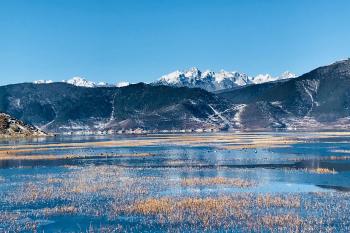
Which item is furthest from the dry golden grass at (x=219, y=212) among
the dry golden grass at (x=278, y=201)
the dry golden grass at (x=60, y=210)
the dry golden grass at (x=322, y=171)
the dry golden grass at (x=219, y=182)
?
the dry golden grass at (x=322, y=171)

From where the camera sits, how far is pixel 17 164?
9856 cm

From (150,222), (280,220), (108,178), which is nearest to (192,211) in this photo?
(150,222)

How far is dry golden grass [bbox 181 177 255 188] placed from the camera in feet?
212

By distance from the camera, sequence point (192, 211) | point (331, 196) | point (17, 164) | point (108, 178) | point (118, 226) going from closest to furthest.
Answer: point (118, 226), point (192, 211), point (331, 196), point (108, 178), point (17, 164)

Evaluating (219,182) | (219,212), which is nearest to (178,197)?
(219,212)

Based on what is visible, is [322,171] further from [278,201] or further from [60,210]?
[60,210]

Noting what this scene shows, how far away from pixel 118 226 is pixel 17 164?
2406 inches

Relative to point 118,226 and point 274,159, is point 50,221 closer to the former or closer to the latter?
point 118,226

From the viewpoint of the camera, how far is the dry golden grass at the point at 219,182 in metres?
64.8

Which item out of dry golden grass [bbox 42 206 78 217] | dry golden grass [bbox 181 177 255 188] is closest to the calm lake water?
dry golden grass [bbox 42 206 78 217]

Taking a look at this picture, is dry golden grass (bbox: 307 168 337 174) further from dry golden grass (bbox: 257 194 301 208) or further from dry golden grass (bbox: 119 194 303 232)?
dry golden grass (bbox: 119 194 303 232)

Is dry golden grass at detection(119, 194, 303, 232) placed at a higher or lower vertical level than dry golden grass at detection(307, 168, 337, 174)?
lower

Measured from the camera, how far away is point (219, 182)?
66.6 m

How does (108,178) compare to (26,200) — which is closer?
(26,200)
